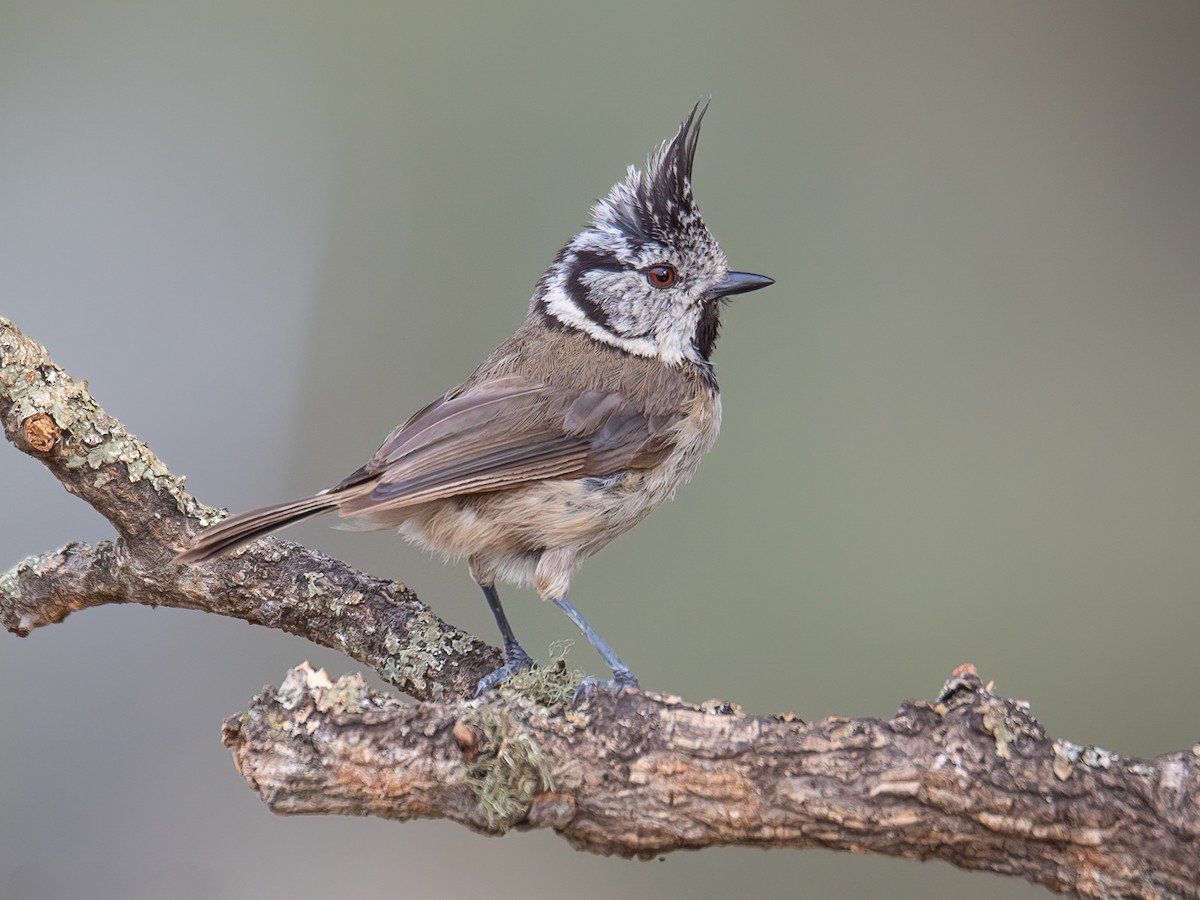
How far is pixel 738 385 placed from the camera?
4.70 metres

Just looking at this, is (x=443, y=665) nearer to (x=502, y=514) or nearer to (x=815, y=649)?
(x=502, y=514)

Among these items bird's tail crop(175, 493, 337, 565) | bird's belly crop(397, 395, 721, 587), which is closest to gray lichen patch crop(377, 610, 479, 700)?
bird's belly crop(397, 395, 721, 587)

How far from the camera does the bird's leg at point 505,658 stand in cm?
273

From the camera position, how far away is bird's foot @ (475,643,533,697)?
2727 millimetres

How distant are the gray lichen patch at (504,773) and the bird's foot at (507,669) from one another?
22.8 inches

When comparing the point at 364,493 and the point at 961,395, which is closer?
the point at 364,493

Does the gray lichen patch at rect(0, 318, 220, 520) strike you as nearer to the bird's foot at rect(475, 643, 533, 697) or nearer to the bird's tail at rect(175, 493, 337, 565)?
the bird's tail at rect(175, 493, 337, 565)

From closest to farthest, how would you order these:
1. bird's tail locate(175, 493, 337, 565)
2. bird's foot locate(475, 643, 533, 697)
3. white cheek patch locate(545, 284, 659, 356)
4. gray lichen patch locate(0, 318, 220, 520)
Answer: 1. bird's tail locate(175, 493, 337, 565)
2. gray lichen patch locate(0, 318, 220, 520)
3. bird's foot locate(475, 643, 533, 697)
4. white cheek patch locate(545, 284, 659, 356)

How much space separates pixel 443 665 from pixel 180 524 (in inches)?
29.6

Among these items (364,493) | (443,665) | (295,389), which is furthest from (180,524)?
(295,389)

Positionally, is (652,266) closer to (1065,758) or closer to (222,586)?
(222,586)

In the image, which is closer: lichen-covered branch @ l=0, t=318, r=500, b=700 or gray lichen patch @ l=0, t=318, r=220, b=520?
gray lichen patch @ l=0, t=318, r=220, b=520

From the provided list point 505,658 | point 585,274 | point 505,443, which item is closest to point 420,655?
point 505,658

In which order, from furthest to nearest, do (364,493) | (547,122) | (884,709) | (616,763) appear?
(547,122) → (884,709) → (364,493) → (616,763)
